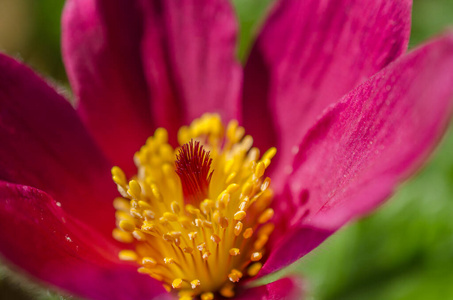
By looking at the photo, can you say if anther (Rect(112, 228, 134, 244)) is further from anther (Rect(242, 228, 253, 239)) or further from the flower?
anther (Rect(242, 228, 253, 239))

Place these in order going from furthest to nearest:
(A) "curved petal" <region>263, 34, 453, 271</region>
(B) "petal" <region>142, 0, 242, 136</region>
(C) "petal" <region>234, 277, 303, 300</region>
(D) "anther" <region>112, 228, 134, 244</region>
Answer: (B) "petal" <region>142, 0, 242, 136</region> → (D) "anther" <region>112, 228, 134, 244</region> → (C) "petal" <region>234, 277, 303, 300</region> → (A) "curved petal" <region>263, 34, 453, 271</region>

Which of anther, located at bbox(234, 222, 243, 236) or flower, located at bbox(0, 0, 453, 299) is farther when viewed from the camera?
anther, located at bbox(234, 222, 243, 236)

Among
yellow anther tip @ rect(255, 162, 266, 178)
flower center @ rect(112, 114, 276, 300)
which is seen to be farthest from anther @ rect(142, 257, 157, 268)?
yellow anther tip @ rect(255, 162, 266, 178)

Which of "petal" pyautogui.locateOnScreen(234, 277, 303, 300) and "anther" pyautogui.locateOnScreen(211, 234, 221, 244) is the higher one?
"anther" pyautogui.locateOnScreen(211, 234, 221, 244)

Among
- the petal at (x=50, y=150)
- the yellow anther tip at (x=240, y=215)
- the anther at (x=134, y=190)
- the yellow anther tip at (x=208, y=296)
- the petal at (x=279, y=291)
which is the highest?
the petal at (x=50, y=150)

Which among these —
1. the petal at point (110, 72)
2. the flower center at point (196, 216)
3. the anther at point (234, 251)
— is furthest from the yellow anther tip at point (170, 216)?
the petal at point (110, 72)

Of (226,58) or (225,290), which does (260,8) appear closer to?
(226,58)

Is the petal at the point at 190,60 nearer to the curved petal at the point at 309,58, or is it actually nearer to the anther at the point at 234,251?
the curved petal at the point at 309,58
